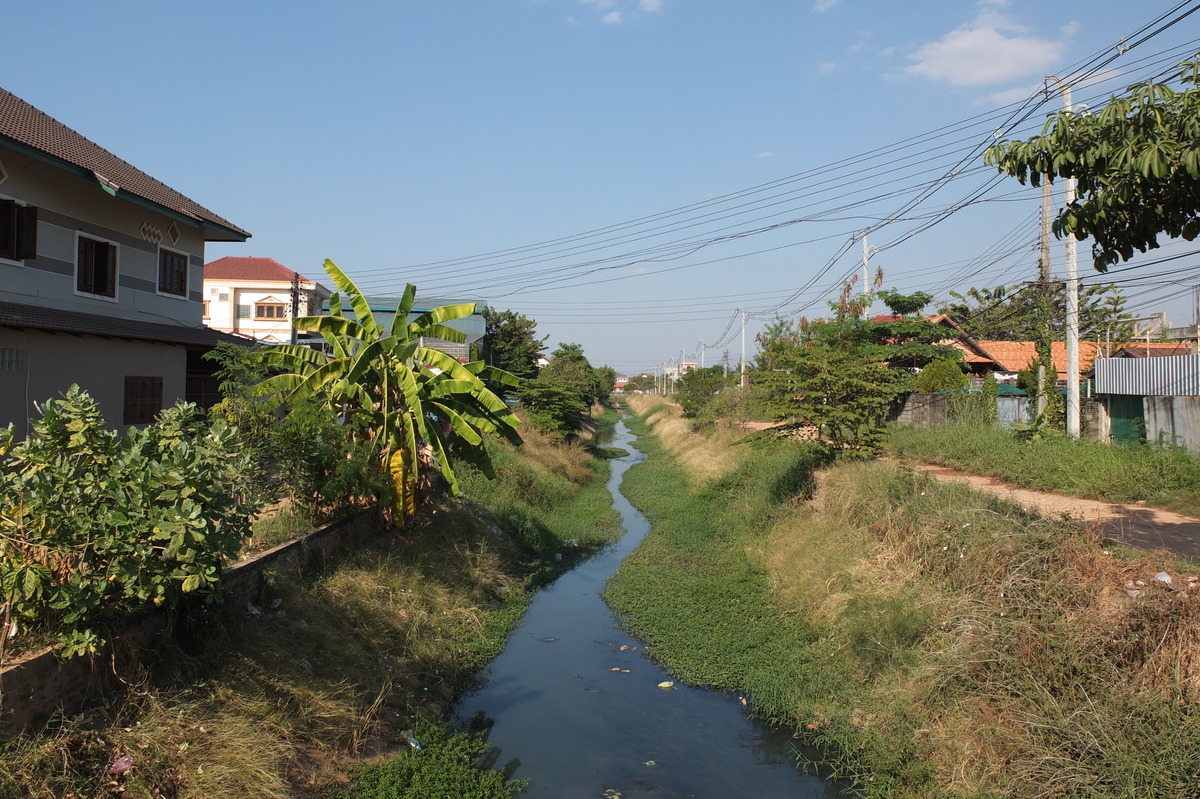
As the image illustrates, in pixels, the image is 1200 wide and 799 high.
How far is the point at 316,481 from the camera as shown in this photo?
9.59 meters

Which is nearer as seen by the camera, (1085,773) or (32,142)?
(1085,773)

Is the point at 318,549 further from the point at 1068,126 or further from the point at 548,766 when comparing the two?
the point at 1068,126

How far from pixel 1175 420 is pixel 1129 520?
15.2 ft

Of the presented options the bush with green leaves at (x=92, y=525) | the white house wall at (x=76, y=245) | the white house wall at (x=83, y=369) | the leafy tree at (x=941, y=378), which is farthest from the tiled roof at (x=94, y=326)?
the leafy tree at (x=941, y=378)

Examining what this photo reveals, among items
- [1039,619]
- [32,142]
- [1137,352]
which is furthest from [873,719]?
[1137,352]

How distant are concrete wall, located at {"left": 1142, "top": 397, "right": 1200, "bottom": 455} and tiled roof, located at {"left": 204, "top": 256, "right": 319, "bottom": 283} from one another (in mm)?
37186

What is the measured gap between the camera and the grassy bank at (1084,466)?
11.7m

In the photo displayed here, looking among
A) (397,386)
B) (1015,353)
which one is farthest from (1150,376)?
(1015,353)

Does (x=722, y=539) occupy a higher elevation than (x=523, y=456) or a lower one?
lower

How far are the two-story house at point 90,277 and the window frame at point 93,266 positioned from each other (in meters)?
0.02

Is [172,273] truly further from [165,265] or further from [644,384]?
[644,384]

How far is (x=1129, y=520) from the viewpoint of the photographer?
→ 10391 mm

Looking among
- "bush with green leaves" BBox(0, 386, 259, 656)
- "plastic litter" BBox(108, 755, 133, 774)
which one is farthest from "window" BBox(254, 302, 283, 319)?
"plastic litter" BBox(108, 755, 133, 774)

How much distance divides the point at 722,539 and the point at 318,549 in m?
9.12
